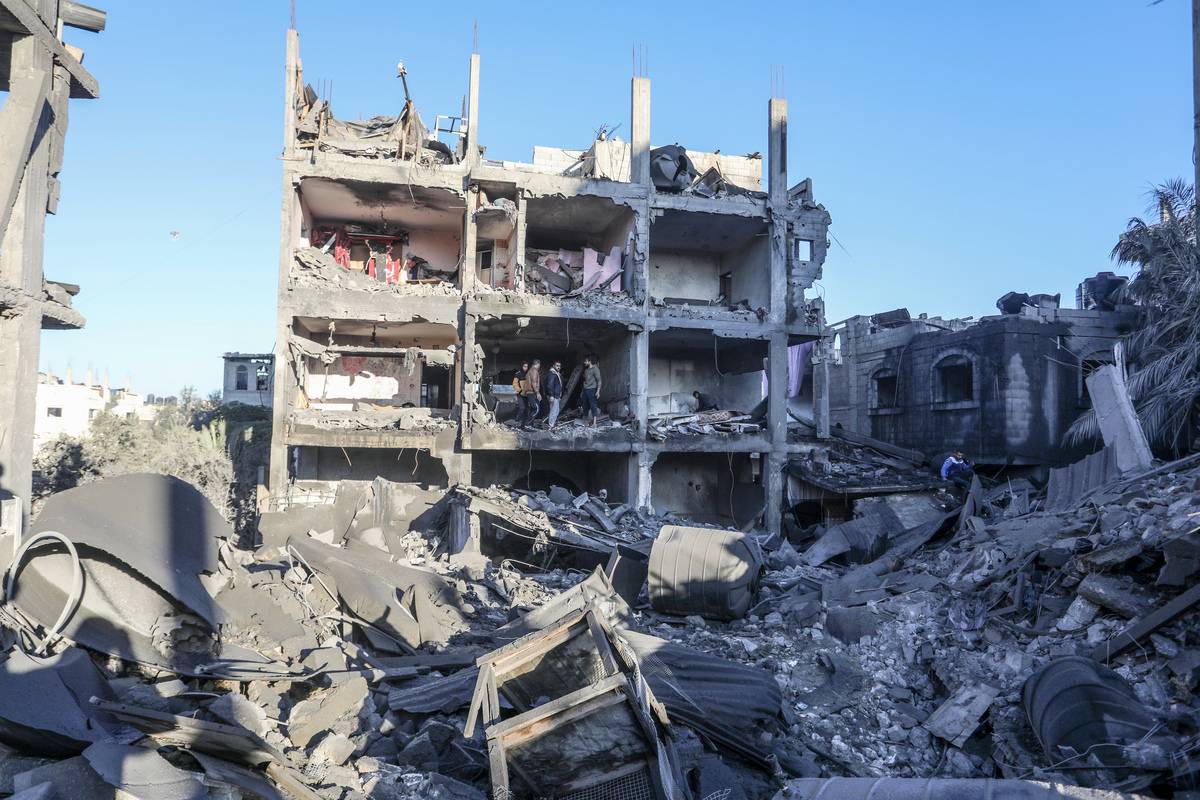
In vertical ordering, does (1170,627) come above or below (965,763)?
above

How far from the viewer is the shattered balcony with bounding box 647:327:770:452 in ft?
65.4

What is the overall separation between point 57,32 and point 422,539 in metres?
10.5

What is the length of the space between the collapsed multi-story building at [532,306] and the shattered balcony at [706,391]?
0.07 m

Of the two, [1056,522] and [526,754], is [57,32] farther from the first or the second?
[1056,522]

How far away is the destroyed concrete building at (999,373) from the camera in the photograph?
20.3 meters

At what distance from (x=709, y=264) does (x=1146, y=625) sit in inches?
726

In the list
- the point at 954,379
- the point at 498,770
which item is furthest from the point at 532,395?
the point at 498,770

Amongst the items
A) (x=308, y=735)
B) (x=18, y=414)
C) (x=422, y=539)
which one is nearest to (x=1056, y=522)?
(x=308, y=735)

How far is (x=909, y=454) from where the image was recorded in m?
21.2

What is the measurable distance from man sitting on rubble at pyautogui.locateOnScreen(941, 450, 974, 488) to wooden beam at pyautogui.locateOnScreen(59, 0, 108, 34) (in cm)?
1956

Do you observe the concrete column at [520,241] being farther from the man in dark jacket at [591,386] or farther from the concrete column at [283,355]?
the concrete column at [283,355]

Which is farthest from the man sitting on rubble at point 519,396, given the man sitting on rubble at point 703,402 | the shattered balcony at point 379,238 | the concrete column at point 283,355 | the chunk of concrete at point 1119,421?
the chunk of concrete at point 1119,421

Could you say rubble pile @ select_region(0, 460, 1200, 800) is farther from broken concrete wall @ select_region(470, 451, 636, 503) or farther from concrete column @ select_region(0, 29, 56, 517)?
broken concrete wall @ select_region(470, 451, 636, 503)

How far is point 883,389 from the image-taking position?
81.7ft
